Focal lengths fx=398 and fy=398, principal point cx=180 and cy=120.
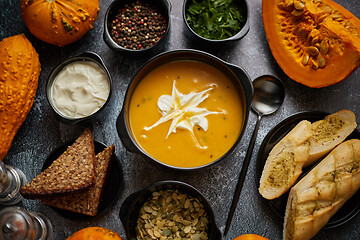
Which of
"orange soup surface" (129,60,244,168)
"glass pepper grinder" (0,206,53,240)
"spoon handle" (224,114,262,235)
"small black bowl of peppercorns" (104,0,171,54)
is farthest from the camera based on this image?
"small black bowl of peppercorns" (104,0,171,54)

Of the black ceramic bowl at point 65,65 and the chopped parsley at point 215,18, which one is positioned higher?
the chopped parsley at point 215,18

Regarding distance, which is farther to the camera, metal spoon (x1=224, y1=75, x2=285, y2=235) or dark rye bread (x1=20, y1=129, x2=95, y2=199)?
metal spoon (x1=224, y1=75, x2=285, y2=235)

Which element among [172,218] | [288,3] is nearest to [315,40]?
[288,3]

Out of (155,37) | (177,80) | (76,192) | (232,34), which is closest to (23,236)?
(76,192)

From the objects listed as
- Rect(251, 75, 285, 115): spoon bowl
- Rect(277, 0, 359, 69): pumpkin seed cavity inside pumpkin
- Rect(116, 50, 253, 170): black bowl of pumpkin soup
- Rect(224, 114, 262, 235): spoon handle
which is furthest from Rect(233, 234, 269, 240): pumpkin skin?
Rect(277, 0, 359, 69): pumpkin seed cavity inside pumpkin

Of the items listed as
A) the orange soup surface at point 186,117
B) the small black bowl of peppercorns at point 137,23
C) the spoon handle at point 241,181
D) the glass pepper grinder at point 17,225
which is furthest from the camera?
the small black bowl of peppercorns at point 137,23

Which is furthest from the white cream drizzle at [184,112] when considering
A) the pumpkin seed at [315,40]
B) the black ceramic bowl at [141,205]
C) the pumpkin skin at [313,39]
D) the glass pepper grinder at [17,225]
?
the glass pepper grinder at [17,225]

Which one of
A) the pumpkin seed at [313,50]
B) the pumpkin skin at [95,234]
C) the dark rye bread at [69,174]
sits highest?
the pumpkin seed at [313,50]

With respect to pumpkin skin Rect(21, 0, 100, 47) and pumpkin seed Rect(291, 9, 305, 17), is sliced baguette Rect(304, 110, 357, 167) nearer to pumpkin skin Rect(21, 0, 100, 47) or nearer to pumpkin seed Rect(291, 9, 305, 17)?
pumpkin seed Rect(291, 9, 305, 17)

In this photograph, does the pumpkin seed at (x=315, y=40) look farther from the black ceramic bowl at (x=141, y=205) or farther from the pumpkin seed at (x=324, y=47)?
the black ceramic bowl at (x=141, y=205)
